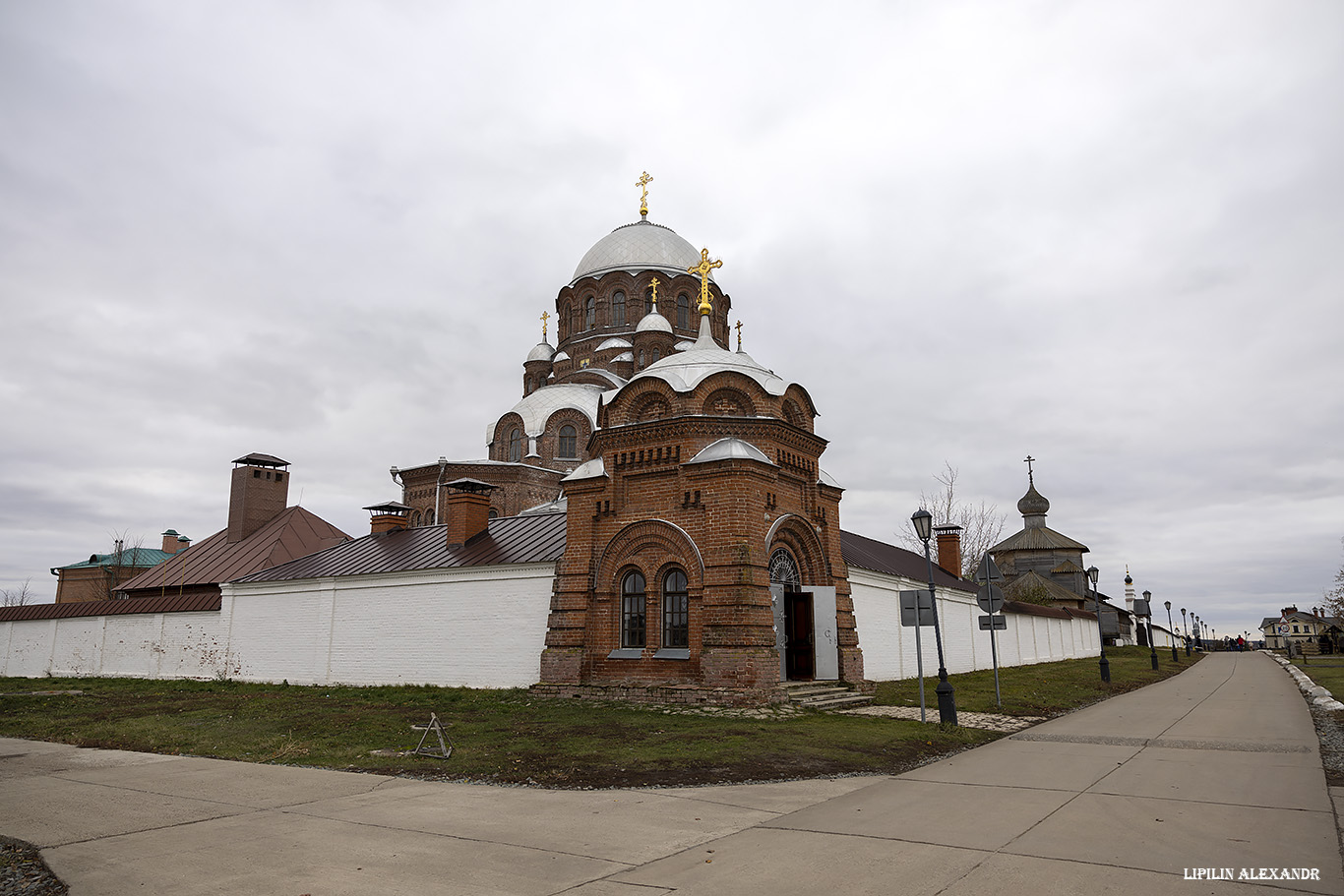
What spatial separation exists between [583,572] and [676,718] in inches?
176

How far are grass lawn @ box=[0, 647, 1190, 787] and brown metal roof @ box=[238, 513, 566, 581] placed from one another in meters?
3.09

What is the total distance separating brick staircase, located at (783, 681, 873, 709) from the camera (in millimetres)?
15320

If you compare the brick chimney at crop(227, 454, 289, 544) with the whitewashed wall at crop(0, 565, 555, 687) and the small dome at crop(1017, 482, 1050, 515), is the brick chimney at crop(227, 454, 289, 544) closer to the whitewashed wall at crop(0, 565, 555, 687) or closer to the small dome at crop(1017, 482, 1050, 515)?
the whitewashed wall at crop(0, 565, 555, 687)

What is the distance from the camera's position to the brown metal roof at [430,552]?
65.3ft

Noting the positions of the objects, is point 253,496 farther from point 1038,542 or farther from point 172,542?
point 1038,542

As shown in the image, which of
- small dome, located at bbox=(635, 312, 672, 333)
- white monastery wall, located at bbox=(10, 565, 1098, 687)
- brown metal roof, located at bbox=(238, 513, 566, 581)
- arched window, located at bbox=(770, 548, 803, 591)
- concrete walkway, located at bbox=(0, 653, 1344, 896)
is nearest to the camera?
concrete walkway, located at bbox=(0, 653, 1344, 896)

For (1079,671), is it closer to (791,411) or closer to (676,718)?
(791,411)

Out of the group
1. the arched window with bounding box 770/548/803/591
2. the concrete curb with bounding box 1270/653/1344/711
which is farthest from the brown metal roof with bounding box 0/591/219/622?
the concrete curb with bounding box 1270/653/1344/711

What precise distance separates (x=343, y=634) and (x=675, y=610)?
33.4 ft

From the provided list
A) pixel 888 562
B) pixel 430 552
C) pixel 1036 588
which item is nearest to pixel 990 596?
pixel 888 562

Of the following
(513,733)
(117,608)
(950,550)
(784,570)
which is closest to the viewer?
(513,733)

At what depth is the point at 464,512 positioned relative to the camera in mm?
22344

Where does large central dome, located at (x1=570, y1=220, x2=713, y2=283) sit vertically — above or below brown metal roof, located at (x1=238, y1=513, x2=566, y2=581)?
above

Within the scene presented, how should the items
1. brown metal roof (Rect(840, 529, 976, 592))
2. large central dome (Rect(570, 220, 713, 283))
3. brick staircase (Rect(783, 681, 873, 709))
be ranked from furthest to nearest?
large central dome (Rect(570, 220, 713, 283))
brown metal roof (Rect(840, 529, 976, 592))
brick staircase (Rect(783, 681, 873, 709))
